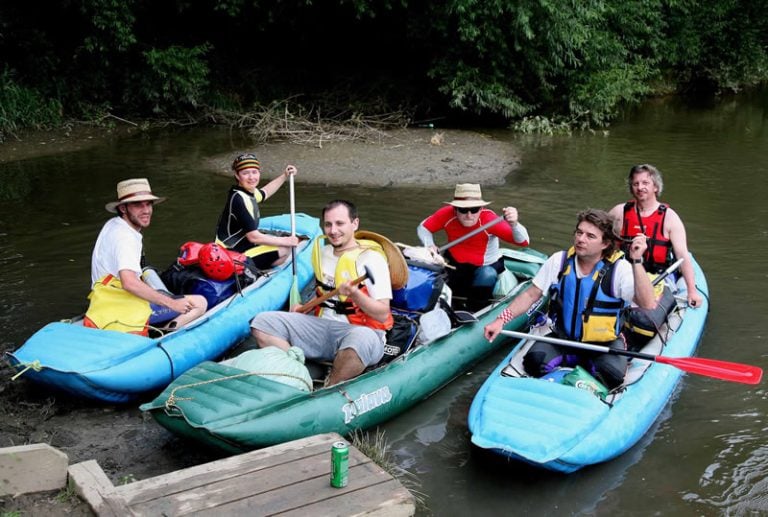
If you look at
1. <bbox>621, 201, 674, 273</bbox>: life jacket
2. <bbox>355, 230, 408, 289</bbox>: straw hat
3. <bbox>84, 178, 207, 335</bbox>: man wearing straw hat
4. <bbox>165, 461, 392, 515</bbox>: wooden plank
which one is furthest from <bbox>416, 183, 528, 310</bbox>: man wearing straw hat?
<bbox>165, 461, 392, 515</bbox>: wooden plank

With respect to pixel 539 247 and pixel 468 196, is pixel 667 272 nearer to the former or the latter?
pixel 468 196

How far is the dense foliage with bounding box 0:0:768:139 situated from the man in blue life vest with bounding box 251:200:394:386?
992 cm

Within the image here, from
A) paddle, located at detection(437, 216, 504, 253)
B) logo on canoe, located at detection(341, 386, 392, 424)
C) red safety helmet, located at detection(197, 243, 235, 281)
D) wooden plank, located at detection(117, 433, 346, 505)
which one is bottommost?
Answer: logo on canoe, located at detection(341, 386, 392, 424)

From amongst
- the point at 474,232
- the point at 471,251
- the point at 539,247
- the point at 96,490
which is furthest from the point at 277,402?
the point at 539,247

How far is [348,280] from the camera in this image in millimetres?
4770

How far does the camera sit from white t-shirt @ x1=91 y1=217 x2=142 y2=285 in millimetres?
4871

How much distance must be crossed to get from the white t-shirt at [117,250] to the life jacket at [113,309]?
7 centimetres

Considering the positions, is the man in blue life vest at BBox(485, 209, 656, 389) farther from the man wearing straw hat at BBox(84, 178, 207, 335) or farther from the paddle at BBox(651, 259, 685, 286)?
the man wearing straw hat at BBox(84, 178, 207, 335)

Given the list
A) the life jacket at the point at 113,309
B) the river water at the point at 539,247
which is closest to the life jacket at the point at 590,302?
the river water at the point at 539,247

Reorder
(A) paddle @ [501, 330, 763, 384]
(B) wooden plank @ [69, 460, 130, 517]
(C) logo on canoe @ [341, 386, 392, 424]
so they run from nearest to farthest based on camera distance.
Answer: (B) wooden plank @ [69, 460, 130, 517] < (C) logo on canoe @ [341, 386, 392, 424] < (A) paddle @ [501, 330, 763, 384]

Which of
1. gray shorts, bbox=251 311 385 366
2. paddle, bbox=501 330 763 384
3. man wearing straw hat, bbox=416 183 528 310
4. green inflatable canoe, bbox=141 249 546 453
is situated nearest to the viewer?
green inflatable canoe, bbox=141 249 546 453

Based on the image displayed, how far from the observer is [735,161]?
12.6m

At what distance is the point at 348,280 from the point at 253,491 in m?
1.69

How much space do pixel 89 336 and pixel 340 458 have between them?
230cm
